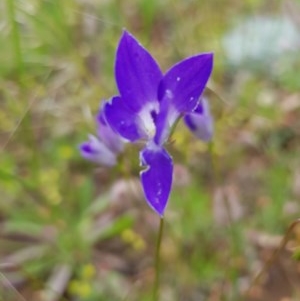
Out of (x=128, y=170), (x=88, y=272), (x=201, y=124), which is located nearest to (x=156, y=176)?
(x=201, y=124)

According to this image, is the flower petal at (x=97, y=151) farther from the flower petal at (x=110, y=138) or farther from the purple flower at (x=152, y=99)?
the purple flower at (x=152, y=99)

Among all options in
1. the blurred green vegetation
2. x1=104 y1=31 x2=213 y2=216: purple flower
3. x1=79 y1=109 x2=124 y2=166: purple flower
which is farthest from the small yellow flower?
x1=104 y1=31 x2=213 y2=216: purple flower

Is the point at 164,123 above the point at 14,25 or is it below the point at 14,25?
below

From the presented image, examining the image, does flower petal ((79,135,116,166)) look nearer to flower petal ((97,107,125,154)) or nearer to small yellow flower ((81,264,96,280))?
flower petal ((97,107,125,154))

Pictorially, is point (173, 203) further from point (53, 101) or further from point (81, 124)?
point (53, 101)

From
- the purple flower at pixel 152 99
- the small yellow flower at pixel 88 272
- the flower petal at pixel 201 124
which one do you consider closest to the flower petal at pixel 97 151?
the flower petal at pixel 201 124

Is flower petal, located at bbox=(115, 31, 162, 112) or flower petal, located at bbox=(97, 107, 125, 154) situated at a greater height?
flower petal, located at bbox=(115, 31, 162, 112)

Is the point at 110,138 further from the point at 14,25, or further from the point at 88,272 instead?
the point at 88,272

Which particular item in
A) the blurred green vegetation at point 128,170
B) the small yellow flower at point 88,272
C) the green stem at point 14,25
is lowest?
the small yellow flower at point 88,272
